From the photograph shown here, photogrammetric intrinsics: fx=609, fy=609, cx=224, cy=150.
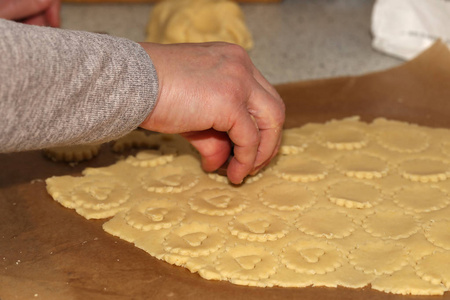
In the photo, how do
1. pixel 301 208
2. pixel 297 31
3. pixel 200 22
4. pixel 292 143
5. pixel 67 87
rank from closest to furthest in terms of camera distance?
pixel 67 87, pixel 301 208, pixel 292 143, pixel 200 22, pixel 297 31

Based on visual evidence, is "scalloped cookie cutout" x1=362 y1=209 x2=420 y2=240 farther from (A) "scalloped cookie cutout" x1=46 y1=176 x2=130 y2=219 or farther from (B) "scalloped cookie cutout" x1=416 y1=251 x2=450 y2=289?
(A) "scalloped cookie cutout" x1=46 y1=176 x2=130 y2=219

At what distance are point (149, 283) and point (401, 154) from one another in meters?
0.65

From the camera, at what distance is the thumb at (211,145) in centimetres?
112

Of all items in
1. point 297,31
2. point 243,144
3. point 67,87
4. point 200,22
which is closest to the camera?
point 67,87

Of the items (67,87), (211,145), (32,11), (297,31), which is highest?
(67,87)

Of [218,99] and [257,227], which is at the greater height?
[218,99]

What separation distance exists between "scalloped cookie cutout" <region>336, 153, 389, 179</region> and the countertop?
444mm

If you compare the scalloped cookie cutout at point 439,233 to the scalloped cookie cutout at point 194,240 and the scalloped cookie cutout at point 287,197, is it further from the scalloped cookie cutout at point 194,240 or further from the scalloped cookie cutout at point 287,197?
the scalloped cookie cutout at point 194,240

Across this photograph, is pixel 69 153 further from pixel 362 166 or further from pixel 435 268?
pixel 435 268

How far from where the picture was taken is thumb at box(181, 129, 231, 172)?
1119 millimetres

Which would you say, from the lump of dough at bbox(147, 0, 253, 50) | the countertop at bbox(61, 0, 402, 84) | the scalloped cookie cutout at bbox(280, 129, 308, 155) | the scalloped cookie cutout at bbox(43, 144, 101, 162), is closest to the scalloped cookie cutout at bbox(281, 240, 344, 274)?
the scalloped cookie cutout at bbox(280, 129, 308, 155)

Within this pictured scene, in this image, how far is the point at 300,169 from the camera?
127 cm

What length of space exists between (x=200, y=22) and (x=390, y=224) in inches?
40.2

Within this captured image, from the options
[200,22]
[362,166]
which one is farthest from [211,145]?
[200,22]
